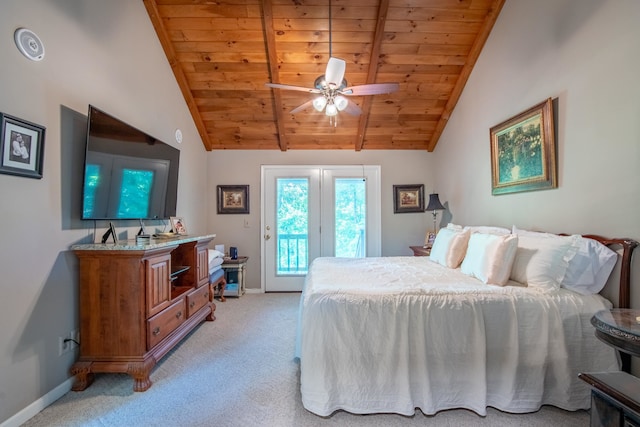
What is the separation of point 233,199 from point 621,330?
438 centimetres

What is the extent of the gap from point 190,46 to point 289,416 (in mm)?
3772

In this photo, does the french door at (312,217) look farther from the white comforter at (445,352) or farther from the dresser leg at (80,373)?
the white comforter at (445,352)

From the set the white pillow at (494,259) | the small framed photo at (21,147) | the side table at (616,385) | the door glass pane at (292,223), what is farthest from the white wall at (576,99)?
the small framed photo at (21,147)

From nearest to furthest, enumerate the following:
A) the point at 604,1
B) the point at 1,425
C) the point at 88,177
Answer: the point at 1,425, the point at 604,1, the point at 88,177

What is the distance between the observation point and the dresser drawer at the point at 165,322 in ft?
6.81

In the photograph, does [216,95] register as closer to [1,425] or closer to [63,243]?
[63,243]

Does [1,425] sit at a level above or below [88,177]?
below

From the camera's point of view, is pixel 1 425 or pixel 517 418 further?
pixel 517 418

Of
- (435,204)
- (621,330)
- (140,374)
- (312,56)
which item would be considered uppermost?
(312,56)

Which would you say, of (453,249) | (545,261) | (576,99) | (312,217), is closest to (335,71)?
(576,99)

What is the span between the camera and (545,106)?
233 cm

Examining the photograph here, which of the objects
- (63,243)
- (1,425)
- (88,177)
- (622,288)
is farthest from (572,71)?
(1,425)

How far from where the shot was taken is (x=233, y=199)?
4.57 m

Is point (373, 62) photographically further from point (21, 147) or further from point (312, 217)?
point (21, 147)
